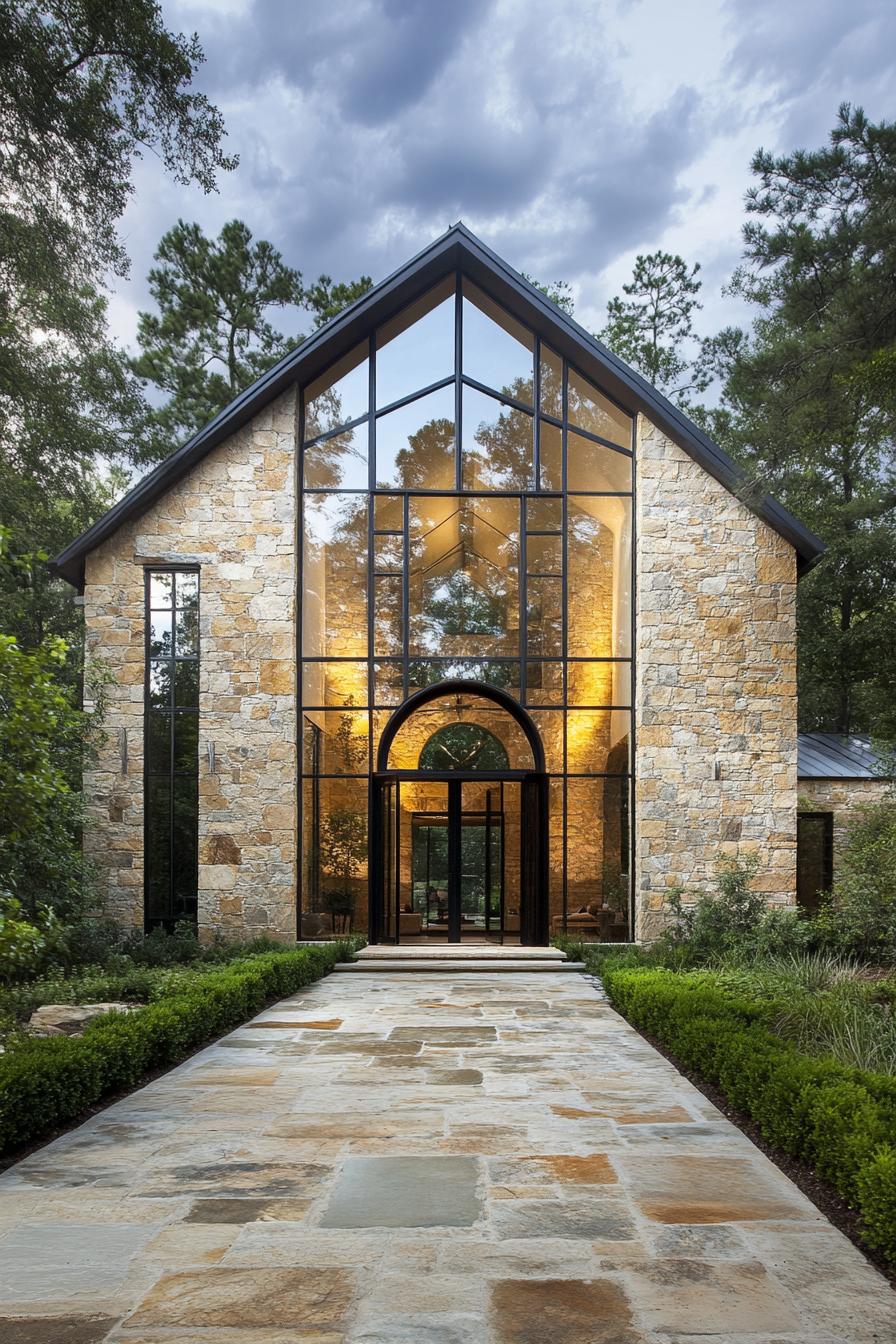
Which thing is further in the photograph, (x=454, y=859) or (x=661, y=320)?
(x=661, y=320)

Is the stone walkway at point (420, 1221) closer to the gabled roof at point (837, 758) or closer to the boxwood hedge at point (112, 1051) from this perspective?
the boxwood hedge at point (112, 1051)

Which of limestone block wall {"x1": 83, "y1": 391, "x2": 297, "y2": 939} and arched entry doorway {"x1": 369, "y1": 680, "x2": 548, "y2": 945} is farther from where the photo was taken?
arched entry doorway {"x1": 369, "y1": 680, "x2": 548, "y2": 945}

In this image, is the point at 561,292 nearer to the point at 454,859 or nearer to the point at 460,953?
the point at 454,859

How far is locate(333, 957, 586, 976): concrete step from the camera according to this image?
14023mm

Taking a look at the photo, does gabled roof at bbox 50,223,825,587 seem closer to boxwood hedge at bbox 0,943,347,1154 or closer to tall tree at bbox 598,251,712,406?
boxwood hedge at bbox 0,943,347,1154

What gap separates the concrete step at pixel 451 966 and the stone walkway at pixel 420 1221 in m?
6.30

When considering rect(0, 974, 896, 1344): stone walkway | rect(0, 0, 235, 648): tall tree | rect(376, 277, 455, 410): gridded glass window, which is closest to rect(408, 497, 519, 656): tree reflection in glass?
rect(376, 277, 455, 410): gridded glass window

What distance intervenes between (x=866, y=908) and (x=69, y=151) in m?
12.7

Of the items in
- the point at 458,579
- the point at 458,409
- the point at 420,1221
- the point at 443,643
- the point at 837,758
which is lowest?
the point at 420,1221

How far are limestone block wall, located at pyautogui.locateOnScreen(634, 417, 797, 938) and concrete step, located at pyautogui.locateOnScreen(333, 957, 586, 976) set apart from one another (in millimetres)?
1524

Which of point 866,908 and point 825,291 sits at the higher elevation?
point 825,291

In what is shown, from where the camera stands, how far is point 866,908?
13781 millimetres

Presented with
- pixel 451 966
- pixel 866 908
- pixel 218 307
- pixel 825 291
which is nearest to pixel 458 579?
pixel 451 966

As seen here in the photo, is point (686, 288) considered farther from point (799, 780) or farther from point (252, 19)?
point (252, 19)
